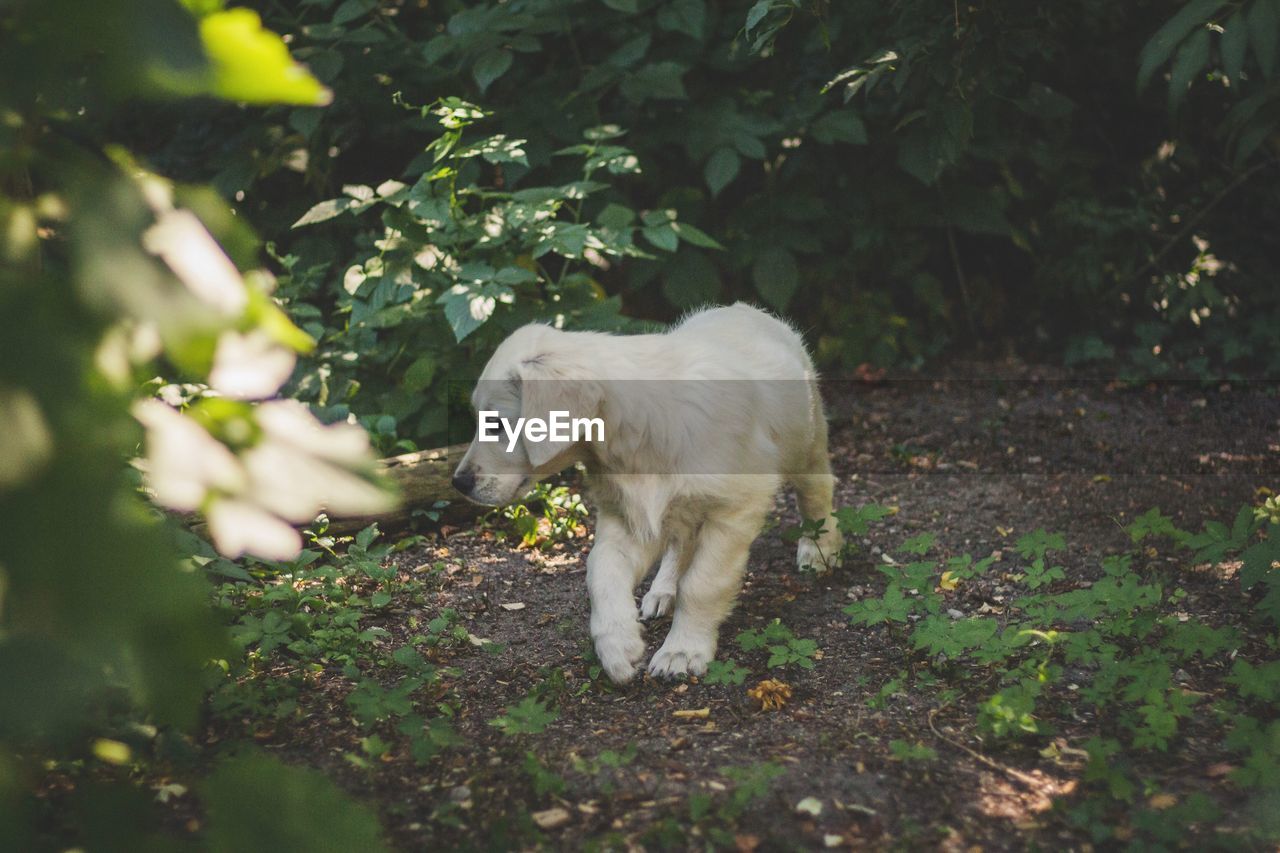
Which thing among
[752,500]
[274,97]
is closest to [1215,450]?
[752,500]

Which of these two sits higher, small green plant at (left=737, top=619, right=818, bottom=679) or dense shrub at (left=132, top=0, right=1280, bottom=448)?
dense shrub at (left=132, top=0, right=1280, bottom=448)

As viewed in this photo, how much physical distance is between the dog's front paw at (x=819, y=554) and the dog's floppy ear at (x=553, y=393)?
120 centimetres

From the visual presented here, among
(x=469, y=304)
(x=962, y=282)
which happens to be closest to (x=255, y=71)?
(x=469, y=304)

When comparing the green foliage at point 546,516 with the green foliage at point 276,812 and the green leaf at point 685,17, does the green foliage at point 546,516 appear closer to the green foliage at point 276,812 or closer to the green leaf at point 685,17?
the green leaf at point 685,17

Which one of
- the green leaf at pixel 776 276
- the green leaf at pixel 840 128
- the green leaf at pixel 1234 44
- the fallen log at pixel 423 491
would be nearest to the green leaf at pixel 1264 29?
the green leaf at pixel 1234 44

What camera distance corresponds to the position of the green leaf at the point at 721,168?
5.42 m

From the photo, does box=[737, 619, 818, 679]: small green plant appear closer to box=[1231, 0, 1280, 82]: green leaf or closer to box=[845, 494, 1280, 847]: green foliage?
box=[845, 494, 1280, 847]: green foliage

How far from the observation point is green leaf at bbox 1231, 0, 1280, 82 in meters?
2.11

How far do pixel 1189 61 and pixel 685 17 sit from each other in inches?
142

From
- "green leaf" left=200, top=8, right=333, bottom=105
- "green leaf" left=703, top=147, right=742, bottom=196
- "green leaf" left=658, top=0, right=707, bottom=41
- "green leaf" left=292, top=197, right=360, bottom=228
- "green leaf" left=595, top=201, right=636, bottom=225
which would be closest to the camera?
"green leaf" left=200, top=8, right=333, bottom=105

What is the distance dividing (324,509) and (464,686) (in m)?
1.27

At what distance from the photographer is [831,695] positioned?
3.01 metres

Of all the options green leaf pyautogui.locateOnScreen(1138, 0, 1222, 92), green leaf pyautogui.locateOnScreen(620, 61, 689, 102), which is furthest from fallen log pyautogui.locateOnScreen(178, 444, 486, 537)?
green leaf pyautogui.locateOnScreen(1138, 0, 1222, 92)

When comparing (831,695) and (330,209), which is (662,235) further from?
(831,695)
